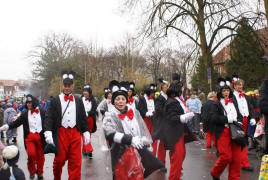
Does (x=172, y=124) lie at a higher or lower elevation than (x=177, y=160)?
higher

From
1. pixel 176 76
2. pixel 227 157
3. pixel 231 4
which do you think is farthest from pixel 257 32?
pixel 227 157

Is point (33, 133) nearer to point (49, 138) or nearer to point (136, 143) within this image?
point (49, 138)

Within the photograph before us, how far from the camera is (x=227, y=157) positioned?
5.09 meters

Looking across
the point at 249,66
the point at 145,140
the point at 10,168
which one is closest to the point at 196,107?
the point at 145,140

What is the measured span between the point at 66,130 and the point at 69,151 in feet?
1.25

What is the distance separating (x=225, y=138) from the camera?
527cm

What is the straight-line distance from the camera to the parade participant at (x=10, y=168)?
12.7 ft

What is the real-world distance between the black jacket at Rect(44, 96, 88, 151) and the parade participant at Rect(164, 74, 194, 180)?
163cm

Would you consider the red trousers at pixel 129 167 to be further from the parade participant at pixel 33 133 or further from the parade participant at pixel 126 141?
the parade participant at pixel 33 133

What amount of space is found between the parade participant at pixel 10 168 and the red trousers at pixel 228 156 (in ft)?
10.7

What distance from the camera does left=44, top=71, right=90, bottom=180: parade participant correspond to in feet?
16.9

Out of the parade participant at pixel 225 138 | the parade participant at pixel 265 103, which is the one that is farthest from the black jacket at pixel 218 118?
the parade participant at pixel 265 103

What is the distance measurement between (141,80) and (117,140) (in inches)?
1678

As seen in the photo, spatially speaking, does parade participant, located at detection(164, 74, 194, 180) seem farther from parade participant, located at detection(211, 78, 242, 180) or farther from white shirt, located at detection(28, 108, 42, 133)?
white shirt, located at detection(28, 108, 42, 133)
